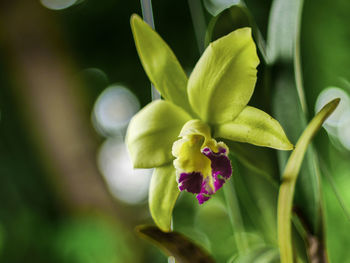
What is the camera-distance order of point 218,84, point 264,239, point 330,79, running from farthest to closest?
point 330,79
point 264,239
point 218,84

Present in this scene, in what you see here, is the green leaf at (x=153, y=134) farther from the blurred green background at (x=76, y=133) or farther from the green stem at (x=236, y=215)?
the blurred green background at (x=76, y=133)

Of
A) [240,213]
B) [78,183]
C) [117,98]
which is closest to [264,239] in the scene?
[240,213]

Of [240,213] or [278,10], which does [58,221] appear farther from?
[278,10]

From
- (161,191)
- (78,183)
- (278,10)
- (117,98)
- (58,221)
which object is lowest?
(58,221)

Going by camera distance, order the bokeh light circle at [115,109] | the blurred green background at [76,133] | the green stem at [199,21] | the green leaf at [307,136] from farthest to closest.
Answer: the bokeh light circle at [115,109] → the blurred green background at [76,133] → the green stem at [199,21] → the green leaf at [307,136]

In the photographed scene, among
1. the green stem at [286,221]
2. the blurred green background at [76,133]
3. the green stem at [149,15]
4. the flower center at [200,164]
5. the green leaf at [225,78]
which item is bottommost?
the blurred green background at [76,133]

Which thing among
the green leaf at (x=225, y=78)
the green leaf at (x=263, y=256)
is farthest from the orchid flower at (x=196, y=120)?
the green leaf at (x=263, y=256)

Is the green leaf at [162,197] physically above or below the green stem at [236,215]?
above

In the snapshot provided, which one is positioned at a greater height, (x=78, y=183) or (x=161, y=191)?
(x=161, y=191)
